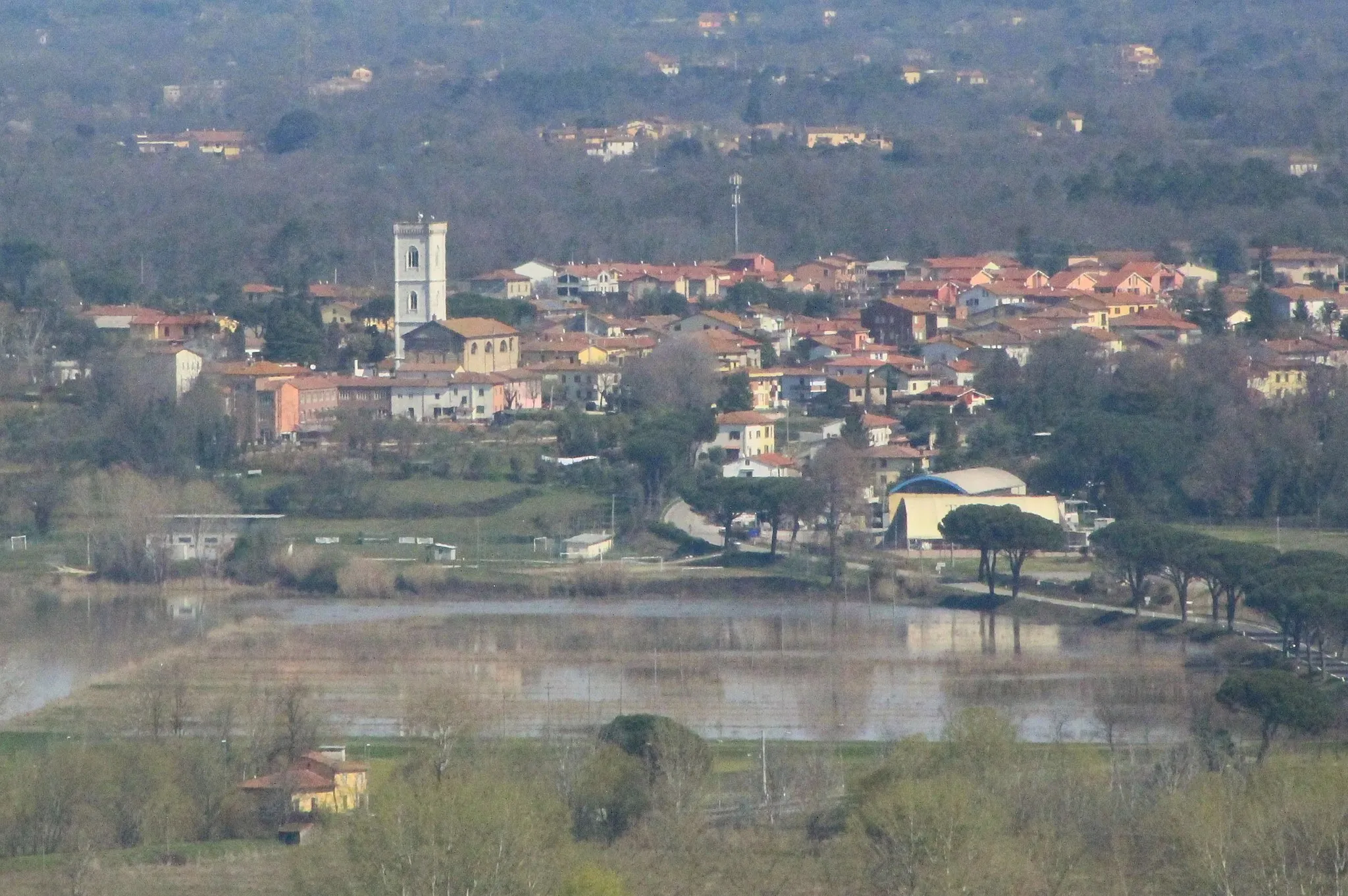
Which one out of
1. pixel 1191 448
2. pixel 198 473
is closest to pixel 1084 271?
pixel 1191 448

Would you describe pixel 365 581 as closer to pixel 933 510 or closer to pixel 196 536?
pixel 196 536

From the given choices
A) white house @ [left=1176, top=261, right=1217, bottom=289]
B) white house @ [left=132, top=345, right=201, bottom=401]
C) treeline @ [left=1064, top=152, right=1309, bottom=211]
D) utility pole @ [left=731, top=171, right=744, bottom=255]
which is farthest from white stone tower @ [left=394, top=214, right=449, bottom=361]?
treeline @ [left=1064, top=152, right=1309, bottom=211]

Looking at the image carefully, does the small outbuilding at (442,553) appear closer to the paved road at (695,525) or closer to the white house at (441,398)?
the paved road at (695,525)

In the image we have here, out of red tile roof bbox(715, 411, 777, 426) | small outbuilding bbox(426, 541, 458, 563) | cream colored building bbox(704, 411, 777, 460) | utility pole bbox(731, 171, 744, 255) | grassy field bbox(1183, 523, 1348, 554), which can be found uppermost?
utility pole bbox(731, 171, 744, 255)

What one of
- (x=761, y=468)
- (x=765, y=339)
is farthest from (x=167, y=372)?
(x=765, y=339)

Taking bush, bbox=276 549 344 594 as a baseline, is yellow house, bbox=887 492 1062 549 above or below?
above

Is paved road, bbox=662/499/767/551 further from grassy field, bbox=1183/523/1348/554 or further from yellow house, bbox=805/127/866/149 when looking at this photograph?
yellow house, bbox=805/127/866/149

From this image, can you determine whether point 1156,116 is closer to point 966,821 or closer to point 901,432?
point 901,432
